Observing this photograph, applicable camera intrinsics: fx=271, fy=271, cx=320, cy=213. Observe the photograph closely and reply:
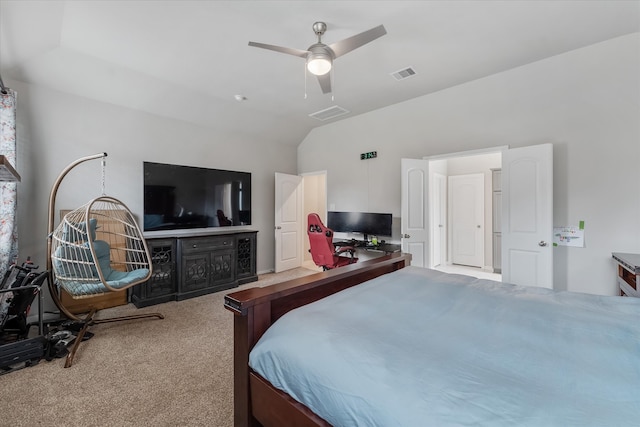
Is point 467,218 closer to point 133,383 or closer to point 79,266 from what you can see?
point 133,383

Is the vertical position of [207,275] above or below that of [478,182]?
below

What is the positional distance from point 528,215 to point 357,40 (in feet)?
9.23

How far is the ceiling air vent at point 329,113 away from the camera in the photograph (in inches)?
185

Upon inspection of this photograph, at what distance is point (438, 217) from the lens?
5.93m

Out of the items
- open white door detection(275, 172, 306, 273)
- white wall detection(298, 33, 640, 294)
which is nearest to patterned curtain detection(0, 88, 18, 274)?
open white door detection(275, 172, 306, 273)

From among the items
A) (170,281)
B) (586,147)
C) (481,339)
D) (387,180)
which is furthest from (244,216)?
(586,147)

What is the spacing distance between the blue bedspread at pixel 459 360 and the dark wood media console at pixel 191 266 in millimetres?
3147

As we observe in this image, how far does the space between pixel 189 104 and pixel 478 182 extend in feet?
18.6

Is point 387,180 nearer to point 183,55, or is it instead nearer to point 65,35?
point 183,55

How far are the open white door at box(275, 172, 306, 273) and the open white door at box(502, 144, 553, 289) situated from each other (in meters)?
3.79

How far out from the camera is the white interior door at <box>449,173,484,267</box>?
18.7 ft

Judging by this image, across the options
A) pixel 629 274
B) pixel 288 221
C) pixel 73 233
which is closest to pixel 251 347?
pixel 73 233

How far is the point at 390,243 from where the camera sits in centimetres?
458

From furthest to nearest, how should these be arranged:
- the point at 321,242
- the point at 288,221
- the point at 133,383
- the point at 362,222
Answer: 1. the point at 288,221
2. the point at 362,222
3. the point at 321,242
4. the point at 133,383
